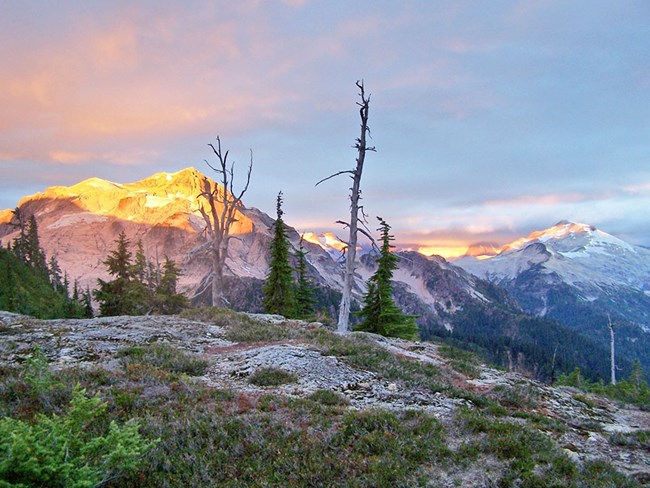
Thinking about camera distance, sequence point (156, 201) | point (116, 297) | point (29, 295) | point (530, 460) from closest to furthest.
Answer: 1. point (530, 460)
2. point (116, 297)
3. point (29, 295)
4. point (156, 201)

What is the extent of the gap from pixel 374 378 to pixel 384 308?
19.5 m

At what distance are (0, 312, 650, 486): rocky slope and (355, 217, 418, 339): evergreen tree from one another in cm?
1280

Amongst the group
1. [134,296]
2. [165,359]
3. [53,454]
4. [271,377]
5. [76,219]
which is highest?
[76,219]

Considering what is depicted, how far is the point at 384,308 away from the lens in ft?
101

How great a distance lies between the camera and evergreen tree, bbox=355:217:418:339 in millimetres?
30608

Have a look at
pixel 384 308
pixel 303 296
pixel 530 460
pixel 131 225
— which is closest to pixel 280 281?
pixel 303 296

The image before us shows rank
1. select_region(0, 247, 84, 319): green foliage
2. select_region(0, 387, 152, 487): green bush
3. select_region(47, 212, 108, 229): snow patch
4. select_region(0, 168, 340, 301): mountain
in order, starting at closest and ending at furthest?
select_region(0, 387, 152, 487): green bush, select_region(0, 247, 84, 319): green foliage, select_region(0, 168, 340, 301): mountain, select_region(47, 212, 108, 229): snow patch

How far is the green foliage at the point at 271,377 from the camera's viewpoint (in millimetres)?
10570

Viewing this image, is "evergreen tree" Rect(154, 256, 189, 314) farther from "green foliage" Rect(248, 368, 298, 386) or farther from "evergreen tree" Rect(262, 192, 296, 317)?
"green foliage" Rect(248, 368, 298, 386)

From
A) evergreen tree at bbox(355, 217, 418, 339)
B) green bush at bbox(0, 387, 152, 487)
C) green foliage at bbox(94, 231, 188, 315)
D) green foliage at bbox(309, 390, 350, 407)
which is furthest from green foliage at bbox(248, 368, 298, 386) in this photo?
green foliage at bbox(94, 231, 188, 315)

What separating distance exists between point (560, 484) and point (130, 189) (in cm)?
16338

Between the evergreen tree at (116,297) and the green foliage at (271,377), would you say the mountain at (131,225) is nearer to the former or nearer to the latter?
the evergreen tree at (116,297)

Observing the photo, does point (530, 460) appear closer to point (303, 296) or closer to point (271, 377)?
point (271, 377)

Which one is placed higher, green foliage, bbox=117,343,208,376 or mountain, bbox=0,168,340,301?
mountain, bbox=0,168,340,301
